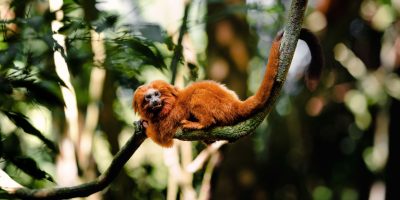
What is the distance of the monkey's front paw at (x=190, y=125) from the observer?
9.06 feet

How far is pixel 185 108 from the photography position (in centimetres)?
302

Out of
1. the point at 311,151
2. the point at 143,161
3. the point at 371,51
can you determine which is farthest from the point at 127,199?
the point at 371,51

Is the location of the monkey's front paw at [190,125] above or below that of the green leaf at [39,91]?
below

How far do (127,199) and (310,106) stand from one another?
3617 mm

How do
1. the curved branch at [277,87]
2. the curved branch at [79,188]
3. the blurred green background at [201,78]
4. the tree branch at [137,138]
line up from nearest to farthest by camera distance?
the curved branch at [277,87] → the tree branch at [137,138] → the curved branch at [79,188] → the blurred green background at [201,78]

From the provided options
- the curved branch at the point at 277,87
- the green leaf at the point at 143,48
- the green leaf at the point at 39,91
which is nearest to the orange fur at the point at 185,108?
the curved branch at the point at 277,87

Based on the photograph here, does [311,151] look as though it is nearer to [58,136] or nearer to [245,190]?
[245,190]

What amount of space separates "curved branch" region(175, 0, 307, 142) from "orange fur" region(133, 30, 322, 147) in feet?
0.41

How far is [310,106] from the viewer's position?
8086 mm

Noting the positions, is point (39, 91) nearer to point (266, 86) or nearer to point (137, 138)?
point (137, 138)

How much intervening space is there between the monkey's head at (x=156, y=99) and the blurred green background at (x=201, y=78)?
0.52 feet

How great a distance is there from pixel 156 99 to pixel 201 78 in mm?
2887

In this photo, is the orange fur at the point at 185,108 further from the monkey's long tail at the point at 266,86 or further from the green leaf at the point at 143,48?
the green leaf at the point at 143,48

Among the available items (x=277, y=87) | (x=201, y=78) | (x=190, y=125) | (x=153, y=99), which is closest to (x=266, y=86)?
(x=277, y=87)
